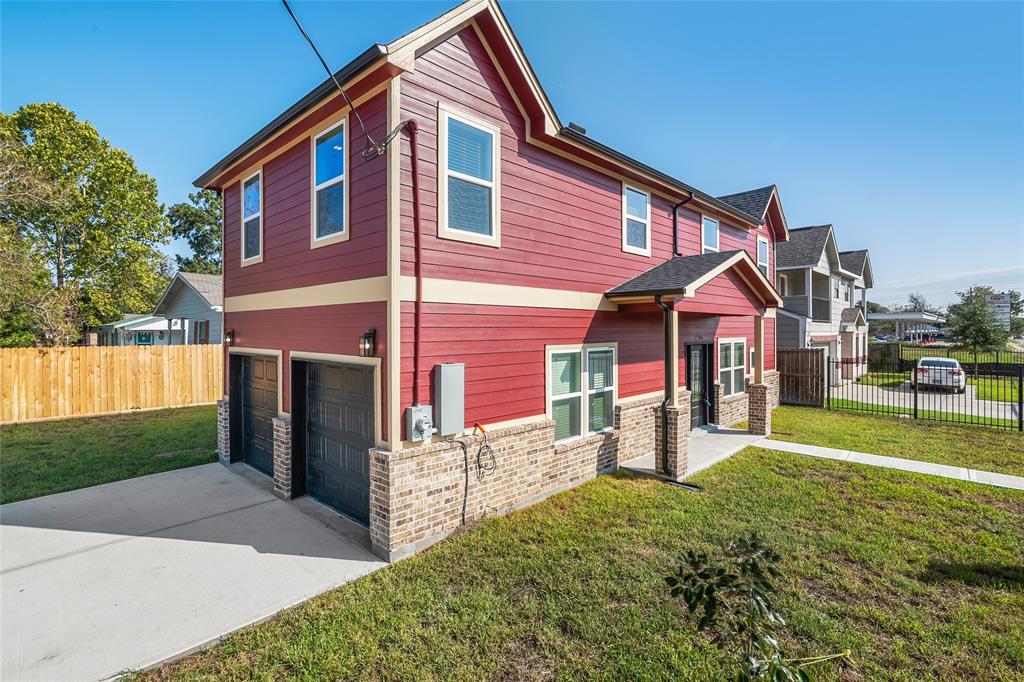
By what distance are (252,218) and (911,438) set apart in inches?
586

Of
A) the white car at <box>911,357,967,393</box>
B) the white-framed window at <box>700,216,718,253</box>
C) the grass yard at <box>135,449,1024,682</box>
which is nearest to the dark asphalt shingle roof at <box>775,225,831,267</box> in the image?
the white car at <box>911,357,967,393</box>

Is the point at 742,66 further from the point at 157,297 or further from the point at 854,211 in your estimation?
the point at 157,297

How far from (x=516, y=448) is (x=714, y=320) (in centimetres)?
769

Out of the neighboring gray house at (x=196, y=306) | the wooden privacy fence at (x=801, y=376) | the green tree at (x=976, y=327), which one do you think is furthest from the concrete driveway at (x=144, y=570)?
the green tree at (x=976, y=327)

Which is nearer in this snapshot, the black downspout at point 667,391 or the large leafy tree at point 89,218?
the black downspout at point 667,391

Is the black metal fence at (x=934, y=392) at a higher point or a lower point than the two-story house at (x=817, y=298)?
lower

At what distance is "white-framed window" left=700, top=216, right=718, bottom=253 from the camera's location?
11.1 m

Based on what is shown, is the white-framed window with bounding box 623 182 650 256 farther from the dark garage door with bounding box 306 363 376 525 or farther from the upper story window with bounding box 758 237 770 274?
the upper story window with bounding box 758 237 770 274

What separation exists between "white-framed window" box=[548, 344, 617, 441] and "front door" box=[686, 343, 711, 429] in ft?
11.5

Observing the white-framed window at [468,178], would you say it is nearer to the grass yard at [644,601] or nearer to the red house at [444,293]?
the red house at [444,293]

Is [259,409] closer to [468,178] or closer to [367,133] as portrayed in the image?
[367,133]

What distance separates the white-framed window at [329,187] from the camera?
5.89m

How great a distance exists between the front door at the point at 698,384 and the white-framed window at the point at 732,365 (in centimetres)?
64

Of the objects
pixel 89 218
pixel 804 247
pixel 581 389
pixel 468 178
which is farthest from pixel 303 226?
pixel 89 218
